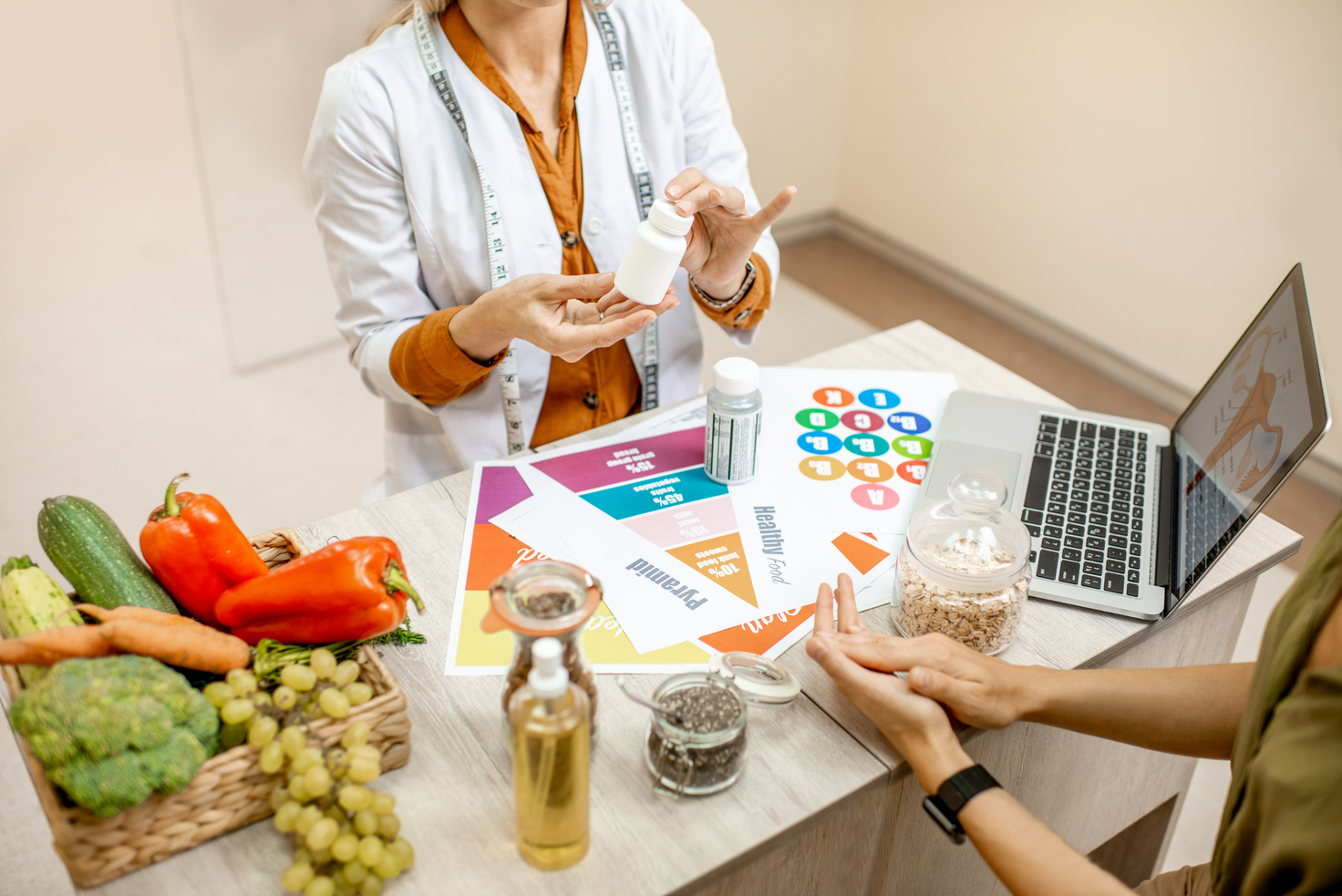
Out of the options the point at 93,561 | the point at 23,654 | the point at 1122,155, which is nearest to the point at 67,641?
the point at 23,654

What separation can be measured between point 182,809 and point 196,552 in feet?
0.83

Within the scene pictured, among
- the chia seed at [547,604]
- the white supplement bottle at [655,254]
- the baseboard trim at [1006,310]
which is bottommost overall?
the baseboard trim at [1006,310]

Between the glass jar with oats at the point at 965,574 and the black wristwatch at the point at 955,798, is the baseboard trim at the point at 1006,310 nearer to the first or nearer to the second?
the glass jar with oats at the point at 965,574

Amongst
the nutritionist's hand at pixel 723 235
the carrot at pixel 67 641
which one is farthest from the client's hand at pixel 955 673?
the carrot at pixel 67 641

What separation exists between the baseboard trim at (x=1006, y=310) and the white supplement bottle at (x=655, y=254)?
7.35ft

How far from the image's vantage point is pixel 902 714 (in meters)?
0.94

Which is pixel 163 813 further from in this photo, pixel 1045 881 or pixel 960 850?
pixel 960 850

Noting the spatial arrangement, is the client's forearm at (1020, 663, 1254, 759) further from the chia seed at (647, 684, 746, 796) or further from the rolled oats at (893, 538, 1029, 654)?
the chia seed at (647, 684, 746, 796)

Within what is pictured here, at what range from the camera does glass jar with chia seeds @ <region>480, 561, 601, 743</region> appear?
0.79 metres

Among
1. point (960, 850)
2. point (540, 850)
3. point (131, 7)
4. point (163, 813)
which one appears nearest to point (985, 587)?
point (960, 850)

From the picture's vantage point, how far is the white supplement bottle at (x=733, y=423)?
1217 millimetres

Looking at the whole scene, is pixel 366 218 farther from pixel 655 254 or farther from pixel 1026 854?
pixel 1026 854

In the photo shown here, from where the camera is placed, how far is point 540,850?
84 cm

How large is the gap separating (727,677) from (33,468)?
92.5 inches
